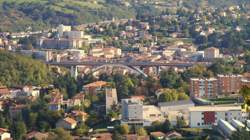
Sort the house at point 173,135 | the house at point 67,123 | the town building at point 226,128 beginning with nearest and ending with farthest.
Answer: the town building at point 226,128 < the house at point 173,135 < the house at point 67,123

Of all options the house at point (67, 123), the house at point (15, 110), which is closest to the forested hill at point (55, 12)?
the house at point (15, 110)

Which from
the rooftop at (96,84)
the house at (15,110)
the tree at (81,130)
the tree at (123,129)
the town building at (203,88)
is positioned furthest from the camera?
the rooftop at (96,84)

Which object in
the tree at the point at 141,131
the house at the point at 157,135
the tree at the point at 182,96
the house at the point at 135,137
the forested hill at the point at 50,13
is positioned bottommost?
the house at the point at 157,135

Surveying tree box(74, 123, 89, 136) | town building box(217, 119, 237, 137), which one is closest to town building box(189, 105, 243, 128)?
town building box(217, 119, 237, 137)

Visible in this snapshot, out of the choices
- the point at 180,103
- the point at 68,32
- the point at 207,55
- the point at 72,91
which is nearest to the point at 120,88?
the point at 72,91

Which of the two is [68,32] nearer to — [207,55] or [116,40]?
[116,40]

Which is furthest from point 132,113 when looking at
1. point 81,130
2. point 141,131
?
point 81,130

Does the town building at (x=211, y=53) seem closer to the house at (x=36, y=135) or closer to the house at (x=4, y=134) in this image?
the house at (x=4, y=134)

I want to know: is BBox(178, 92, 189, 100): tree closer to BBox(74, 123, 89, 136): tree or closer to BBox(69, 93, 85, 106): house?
BBox(69, 93, 85, 106): house

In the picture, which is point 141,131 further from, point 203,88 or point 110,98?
point 203,88
